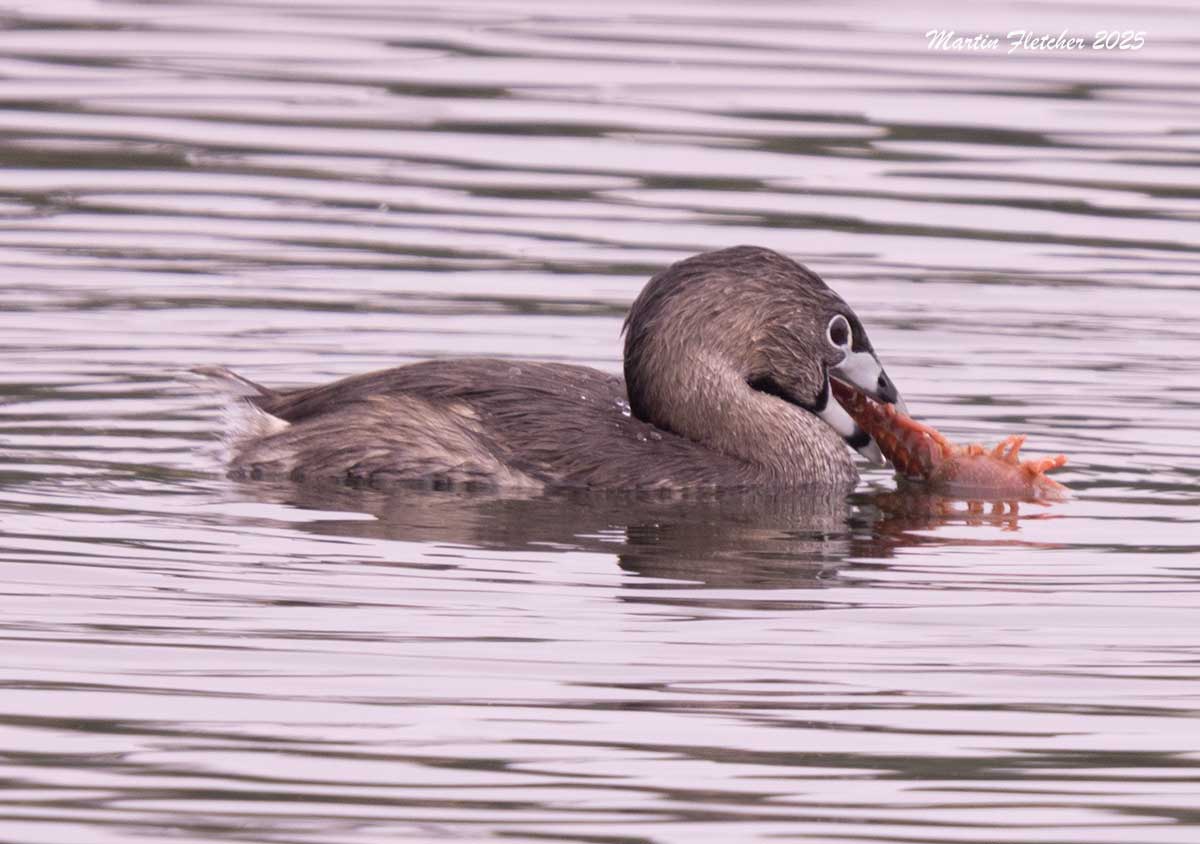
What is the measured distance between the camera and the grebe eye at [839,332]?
1188 centimetres

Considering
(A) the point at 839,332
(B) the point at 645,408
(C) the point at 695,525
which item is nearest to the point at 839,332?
(A) the point at 839,332

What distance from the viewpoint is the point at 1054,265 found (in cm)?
1579

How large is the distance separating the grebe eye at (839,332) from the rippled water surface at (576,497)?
596 mm

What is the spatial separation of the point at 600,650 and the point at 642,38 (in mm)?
12983

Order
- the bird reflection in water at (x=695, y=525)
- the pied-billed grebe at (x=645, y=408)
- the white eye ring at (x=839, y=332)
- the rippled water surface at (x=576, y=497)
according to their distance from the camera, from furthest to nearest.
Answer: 1. the white eye ring at (x=839, y=332)
2. the pied-billed grebe at (x=645, y=408)
3. the bird reflection in water at (x=695, y=525)
4. the rippled water surface at (x=576, y=497)

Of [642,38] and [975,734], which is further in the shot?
[642,38]

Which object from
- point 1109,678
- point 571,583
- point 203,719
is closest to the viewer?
point 203,719

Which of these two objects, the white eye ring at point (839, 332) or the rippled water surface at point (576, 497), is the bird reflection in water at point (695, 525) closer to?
the rippled water surface at point (576, 497)

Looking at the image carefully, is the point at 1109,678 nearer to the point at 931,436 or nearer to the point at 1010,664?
the point at 1010,664

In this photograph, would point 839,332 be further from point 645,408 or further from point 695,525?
point 695,525

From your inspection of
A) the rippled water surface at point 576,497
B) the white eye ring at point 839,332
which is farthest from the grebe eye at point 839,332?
the rippled water surface at point 576,497

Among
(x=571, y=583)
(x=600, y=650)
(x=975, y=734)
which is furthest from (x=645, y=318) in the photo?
(x=975, y=734)

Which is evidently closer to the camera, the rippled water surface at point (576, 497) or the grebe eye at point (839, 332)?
the rippled water surface at point (576, 497)

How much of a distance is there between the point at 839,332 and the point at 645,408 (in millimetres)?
857
